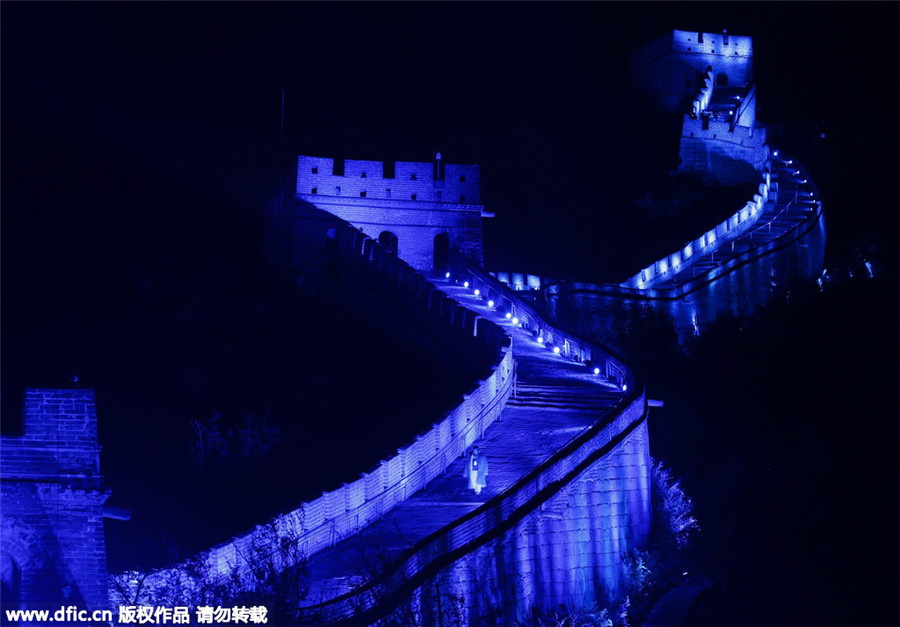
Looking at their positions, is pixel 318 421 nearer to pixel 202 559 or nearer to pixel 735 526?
pixel 735 526

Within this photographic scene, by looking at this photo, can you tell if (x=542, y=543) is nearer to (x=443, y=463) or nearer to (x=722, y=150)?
(x=443, y=463)

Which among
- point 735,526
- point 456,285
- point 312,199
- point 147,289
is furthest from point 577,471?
point 147,289

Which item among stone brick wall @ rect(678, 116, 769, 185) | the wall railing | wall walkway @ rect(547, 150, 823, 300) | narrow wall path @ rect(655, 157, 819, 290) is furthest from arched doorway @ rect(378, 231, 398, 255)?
stone brick wall @ rect(678, 116, 769, 185)

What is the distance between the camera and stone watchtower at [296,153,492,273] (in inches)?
1714

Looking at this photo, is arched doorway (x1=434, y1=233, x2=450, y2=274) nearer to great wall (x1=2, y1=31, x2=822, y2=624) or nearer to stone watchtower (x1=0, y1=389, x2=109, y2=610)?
great wall (x1=2, y1=31, x2=822, y2=624)

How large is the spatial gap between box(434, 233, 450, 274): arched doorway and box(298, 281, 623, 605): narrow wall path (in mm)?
9160

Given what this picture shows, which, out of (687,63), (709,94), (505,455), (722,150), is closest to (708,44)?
(687,63)

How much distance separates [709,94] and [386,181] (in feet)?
79.4

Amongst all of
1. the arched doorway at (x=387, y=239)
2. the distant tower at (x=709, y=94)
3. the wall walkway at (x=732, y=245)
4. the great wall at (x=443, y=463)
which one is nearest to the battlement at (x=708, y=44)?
the distant tower at (x=709, y=94)

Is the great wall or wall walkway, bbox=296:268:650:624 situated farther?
wall walkway, bbox=296:268:650:624

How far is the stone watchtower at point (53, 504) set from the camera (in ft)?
56.3

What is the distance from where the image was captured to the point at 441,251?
147ft

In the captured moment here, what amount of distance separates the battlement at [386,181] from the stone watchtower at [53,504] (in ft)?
87.0

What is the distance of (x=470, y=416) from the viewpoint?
1052 inches
